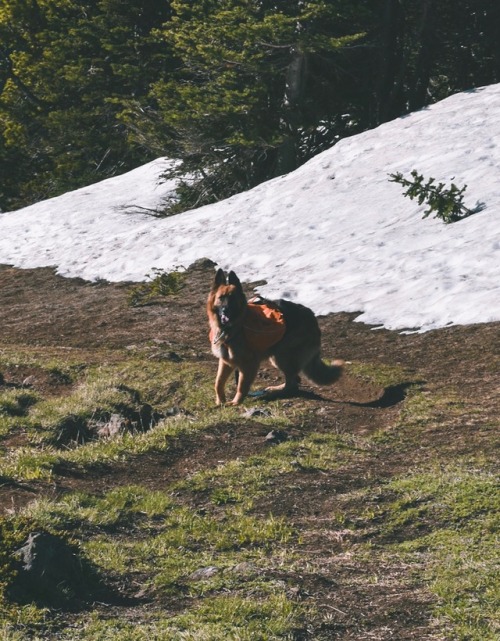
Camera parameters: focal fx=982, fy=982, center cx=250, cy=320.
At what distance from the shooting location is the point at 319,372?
43.8ft

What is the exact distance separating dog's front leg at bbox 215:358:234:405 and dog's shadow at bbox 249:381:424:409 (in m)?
0.40

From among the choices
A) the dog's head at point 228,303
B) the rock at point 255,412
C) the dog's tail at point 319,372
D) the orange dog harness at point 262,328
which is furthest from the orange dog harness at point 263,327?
the rock at point 255,412

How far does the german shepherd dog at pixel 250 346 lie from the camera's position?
12.8 metres

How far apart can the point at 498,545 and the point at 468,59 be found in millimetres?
25061

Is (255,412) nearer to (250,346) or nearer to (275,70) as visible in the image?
(250,346)

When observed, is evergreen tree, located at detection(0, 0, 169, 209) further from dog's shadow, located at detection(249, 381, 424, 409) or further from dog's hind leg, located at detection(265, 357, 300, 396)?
dog's shadow, located at detection(249, 381, 424, 409)

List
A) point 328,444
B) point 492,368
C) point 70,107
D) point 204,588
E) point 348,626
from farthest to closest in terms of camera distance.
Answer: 1. point 70,107
2. point 492,368
3. point 328,444
4. point 204,588
5. point 348,626

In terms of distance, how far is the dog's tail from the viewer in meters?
13.3

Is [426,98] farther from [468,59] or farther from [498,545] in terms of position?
[498,545]

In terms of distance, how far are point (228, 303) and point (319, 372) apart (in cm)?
164

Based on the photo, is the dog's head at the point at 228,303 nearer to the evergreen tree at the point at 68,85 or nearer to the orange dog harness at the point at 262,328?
the orange dog harness at the point at 262,328

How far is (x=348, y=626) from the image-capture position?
20.8 feet

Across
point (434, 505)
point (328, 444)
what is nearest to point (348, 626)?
point (434, 505)

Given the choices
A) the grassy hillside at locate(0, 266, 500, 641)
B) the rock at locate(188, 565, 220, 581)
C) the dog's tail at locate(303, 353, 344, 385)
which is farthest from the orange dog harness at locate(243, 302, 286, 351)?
the rock at locate(188, 565, 220, 581)
